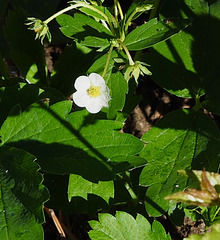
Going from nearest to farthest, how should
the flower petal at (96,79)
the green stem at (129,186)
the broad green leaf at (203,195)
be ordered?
the broad green leaf at (203,195)
the flower petal at (96,79)
the green stem at (129,186)

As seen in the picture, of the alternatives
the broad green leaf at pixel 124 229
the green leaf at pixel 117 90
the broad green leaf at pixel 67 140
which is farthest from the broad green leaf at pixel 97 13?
the broad green leaf at pixel 124 229

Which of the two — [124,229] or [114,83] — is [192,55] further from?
[124,229]

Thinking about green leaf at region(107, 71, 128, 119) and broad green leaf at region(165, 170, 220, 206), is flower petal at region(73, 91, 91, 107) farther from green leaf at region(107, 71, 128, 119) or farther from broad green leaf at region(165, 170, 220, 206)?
broad green leaf at region(165, 170, 220, 206)

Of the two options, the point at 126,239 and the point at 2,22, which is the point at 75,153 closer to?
the point at 126,239

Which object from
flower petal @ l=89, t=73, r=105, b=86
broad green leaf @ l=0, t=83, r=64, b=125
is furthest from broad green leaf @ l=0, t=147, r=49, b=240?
flower petal @ l=89, t=73, r=105, b=86

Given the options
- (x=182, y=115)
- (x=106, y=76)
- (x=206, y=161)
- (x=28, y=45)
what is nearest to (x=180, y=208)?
(x=206, y=161)

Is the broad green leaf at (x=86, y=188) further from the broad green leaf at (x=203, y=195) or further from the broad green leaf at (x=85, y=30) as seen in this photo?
the broad green leaf at (x=203, y=195)
